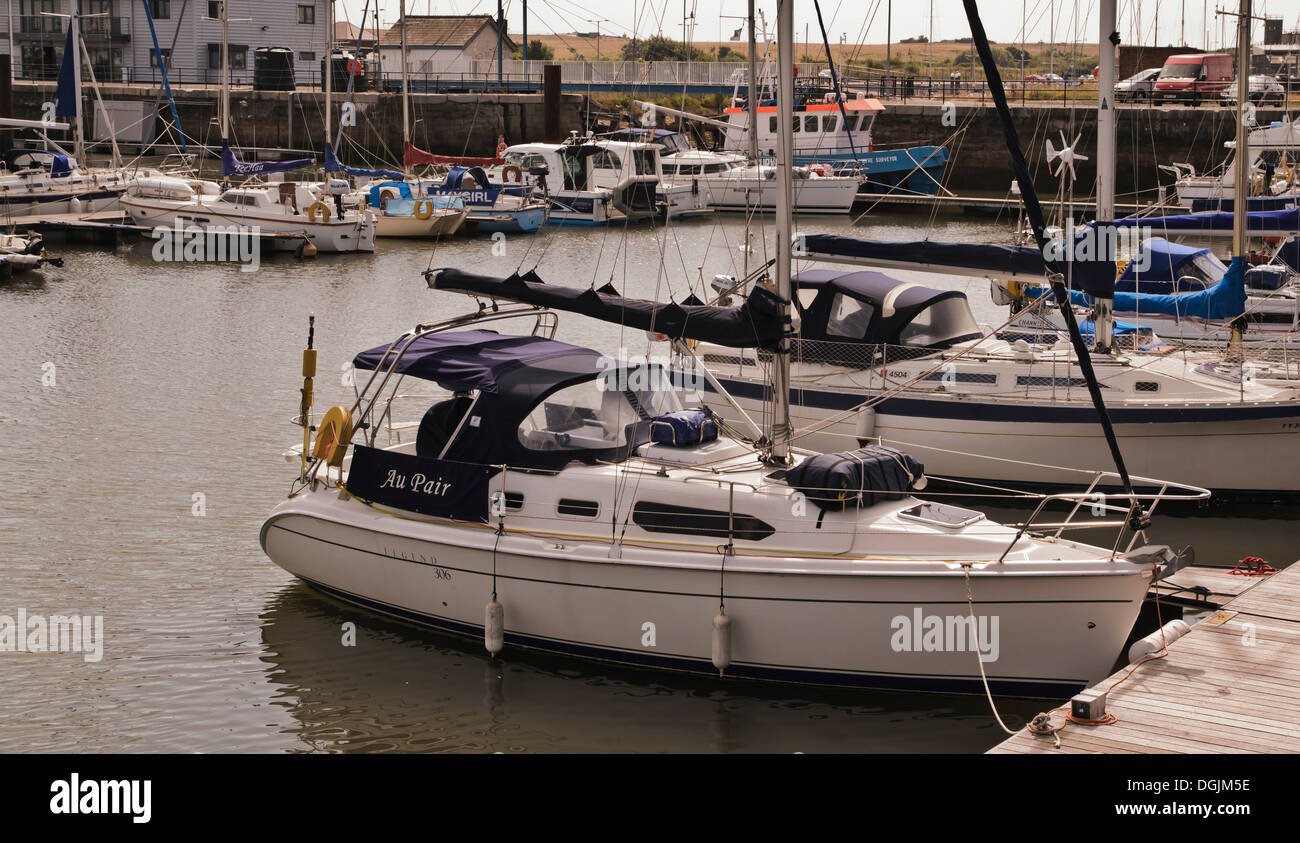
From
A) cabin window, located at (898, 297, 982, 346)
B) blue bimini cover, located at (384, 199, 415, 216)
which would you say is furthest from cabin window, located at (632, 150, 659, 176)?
cabin window, located at (898, 297, 982, 346)

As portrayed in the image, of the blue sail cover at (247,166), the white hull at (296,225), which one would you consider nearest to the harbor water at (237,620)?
the white hull at (296,225)

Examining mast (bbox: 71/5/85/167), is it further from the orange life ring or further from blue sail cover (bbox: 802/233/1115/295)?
the orange life ring

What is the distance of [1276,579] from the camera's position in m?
13.1

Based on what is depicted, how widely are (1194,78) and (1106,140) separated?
147ft

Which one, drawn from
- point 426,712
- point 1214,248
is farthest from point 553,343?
point 1214,248

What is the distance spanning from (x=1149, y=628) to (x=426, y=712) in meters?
6.58

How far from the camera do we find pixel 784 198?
40.5 feet

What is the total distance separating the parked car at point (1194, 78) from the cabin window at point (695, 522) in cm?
4822

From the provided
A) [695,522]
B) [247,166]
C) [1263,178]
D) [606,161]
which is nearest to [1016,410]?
[695,522]

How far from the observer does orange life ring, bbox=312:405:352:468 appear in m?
13.7

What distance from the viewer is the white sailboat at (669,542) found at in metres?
11.3

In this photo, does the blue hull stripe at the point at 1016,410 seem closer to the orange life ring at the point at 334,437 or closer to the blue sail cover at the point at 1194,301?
the blue sail cover at the point at 1194,301

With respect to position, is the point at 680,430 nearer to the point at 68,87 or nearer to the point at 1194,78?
the point at 68,87
